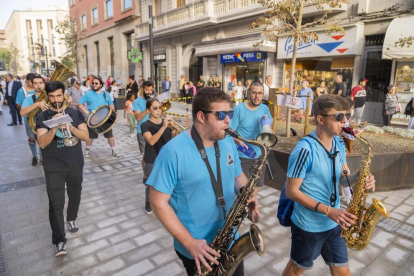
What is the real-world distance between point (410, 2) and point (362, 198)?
11926 millimetres

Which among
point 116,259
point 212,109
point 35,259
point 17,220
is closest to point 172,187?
point 212,109

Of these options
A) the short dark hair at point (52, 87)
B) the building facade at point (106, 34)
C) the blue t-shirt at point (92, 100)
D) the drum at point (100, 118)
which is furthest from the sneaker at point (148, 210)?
the building facade at point (106, 34)

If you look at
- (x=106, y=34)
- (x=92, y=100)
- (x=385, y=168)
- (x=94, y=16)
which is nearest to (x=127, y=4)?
(x=106, y=34)

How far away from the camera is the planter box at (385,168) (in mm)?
5621

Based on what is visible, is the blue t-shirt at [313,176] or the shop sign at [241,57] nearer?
the blue t-shirt at [313,176]

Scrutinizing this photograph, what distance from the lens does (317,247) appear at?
8.07ft

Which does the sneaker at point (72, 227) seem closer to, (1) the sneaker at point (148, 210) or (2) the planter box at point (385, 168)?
(1) the sneaker at point (148, 210)

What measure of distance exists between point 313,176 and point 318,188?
127mm

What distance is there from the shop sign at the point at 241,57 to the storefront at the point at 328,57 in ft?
4.32

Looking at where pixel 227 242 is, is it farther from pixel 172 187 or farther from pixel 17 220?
pixel 17 220

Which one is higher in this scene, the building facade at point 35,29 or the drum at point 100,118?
the building facade at point 35,29

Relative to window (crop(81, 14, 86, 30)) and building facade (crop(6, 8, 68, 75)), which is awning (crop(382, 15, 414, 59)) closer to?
window (crop(81, 14, 86, 30))

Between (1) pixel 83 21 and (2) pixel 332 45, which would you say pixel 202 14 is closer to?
(2) pixel 332 45

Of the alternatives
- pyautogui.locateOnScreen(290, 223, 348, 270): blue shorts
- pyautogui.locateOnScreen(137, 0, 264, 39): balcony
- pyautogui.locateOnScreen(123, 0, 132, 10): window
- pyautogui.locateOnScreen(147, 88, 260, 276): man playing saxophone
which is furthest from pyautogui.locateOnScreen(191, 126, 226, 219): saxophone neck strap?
pyautogui.locateOnScreen(123, 0, 132, 10): window
